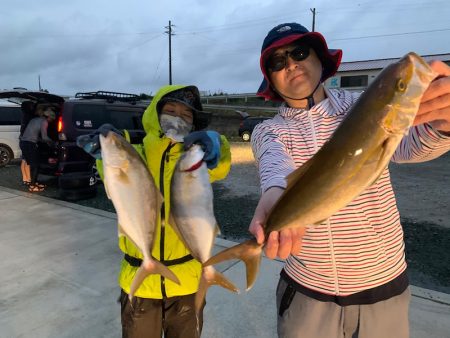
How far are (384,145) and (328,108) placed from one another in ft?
2.35

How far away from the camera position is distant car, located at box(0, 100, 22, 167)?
1253 cm

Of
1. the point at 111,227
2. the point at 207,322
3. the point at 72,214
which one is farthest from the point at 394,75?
the point at 72,214

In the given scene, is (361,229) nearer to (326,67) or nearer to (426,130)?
(426,130)

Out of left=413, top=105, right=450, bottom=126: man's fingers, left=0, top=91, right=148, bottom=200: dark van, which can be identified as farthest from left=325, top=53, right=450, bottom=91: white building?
left=413, top=105, right=450, bottom=126: man's fingers

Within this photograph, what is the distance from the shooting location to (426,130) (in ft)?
5.14

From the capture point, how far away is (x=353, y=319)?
1774 mm

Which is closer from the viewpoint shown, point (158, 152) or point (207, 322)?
point (158, 152)

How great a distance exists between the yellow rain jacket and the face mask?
6 cm

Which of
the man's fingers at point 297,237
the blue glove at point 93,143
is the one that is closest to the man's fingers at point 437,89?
the man's fingers at point 297,237

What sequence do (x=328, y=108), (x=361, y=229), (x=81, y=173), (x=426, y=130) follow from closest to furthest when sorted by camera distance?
(x=426, y=130) → (x=361, y=229) → (x=328, y=108) → (x=81, y=173)

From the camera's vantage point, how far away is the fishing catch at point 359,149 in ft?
3.96

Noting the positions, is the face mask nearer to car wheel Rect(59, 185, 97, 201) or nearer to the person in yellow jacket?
the person in yellow jacket

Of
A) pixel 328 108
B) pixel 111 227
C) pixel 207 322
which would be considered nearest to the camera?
pixel 328 108

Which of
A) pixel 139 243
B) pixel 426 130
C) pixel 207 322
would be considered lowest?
pixel 207 322
